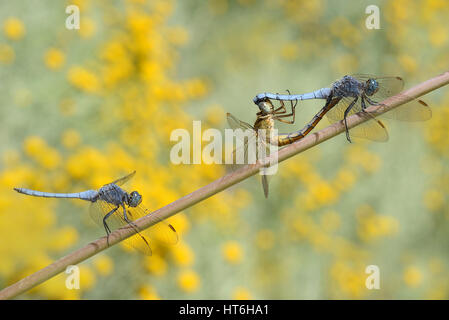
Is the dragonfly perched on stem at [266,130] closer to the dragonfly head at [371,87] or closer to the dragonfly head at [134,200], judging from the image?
the dragonfly head at [371,87]

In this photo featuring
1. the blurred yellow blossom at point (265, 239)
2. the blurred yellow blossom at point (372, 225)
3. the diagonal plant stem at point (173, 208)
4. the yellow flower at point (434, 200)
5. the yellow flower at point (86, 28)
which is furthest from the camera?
the yellow flower at point (434, 200)

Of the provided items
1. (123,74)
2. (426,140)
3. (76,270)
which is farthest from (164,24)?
(426,140)

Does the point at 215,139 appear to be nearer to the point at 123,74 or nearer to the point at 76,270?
the point at 123,74

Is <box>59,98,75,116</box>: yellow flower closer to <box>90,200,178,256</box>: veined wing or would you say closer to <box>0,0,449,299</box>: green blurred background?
<box>0,0,449,299</box>: green blurred background

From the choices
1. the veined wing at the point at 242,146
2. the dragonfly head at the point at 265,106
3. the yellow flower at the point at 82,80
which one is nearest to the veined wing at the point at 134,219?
the veined wing at the point at 242,146

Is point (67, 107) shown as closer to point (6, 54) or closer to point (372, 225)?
point (6, 54)

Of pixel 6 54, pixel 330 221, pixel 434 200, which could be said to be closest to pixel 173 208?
pixel 6 54

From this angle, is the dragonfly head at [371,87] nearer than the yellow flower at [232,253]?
Yes
